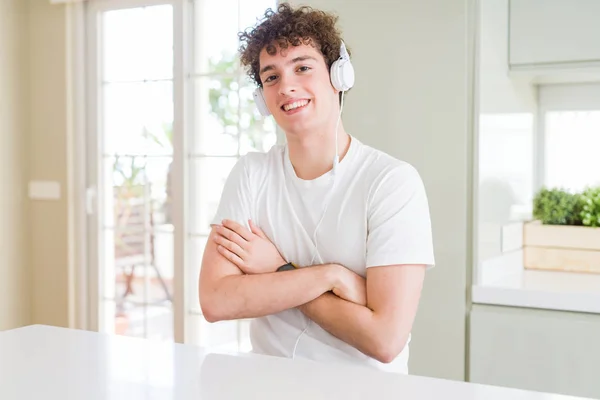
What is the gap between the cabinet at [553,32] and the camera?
7.85 ft

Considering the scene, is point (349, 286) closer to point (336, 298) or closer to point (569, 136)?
point (336, 298)

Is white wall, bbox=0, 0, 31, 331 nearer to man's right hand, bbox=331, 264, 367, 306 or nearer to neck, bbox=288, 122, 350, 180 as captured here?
neck, bbox=288, 122, 350, 180

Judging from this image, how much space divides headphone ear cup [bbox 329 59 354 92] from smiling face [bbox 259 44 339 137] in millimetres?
25

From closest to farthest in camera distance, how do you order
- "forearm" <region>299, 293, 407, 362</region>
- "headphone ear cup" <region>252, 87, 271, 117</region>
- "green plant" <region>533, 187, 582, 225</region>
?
"forearm" <region>299, 293, 407, 362</region> → "headphone ear cup" <region>252, 87, 271, 117</region> → "green plant" <region>533, 187, 582, 225</region>

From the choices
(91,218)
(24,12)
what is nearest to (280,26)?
(91,218)

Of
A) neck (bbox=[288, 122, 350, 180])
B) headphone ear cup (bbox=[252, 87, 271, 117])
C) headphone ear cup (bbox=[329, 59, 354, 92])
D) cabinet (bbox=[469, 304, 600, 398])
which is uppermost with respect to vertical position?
headphone ear cup (bbox=[329, 59, 354, 92])

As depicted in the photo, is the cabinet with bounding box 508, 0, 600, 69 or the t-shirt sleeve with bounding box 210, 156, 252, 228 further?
the cabinet with bounding box 508, 0, 600, 69

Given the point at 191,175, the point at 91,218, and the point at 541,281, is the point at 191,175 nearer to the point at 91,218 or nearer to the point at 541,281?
the point at 91,218

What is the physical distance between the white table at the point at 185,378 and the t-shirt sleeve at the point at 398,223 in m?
0.44

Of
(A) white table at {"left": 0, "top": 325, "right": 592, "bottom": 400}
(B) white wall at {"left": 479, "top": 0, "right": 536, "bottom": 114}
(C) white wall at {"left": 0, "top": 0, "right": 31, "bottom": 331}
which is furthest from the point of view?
(C) white wall at {"left": 0, "top": 0, "right": 31, "bottom": 331}

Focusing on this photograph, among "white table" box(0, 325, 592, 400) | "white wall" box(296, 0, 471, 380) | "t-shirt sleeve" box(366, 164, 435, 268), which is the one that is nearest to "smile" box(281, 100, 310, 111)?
"t-shirt sleeve" box(366, 164, 435, 268)

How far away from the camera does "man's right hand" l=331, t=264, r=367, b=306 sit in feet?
5.25

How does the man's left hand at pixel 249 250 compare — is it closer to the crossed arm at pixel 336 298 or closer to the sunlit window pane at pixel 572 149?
the crossed arm at pixel 336 298

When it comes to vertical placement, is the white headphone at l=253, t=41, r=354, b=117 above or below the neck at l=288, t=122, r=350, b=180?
above
